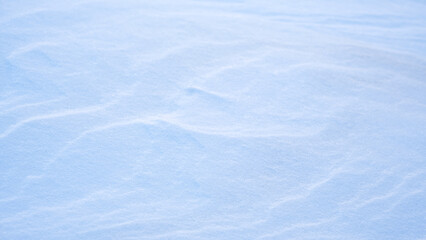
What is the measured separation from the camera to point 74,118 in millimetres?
1885

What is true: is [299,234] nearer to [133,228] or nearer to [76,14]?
[133,228]

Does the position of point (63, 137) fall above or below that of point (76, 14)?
below

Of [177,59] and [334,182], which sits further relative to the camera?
[177,59]

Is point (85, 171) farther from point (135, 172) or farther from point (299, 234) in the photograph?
point (299, 234)

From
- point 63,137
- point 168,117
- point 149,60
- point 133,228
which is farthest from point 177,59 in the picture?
point 133,228

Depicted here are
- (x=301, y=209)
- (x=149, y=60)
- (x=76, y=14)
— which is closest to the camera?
(x=301, y=209)

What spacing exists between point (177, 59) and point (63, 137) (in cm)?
87

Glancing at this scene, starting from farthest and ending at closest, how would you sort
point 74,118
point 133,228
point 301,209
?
point 74,118
point 301,209
point 133,228

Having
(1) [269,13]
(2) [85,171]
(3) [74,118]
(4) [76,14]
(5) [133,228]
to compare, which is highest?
(1) [269,13]

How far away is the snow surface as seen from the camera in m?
1.58

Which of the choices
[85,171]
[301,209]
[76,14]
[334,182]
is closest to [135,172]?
[85,171]

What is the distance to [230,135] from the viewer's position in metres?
1.91

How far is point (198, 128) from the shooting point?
1919 millimetres

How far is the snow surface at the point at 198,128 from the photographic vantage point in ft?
5.19
